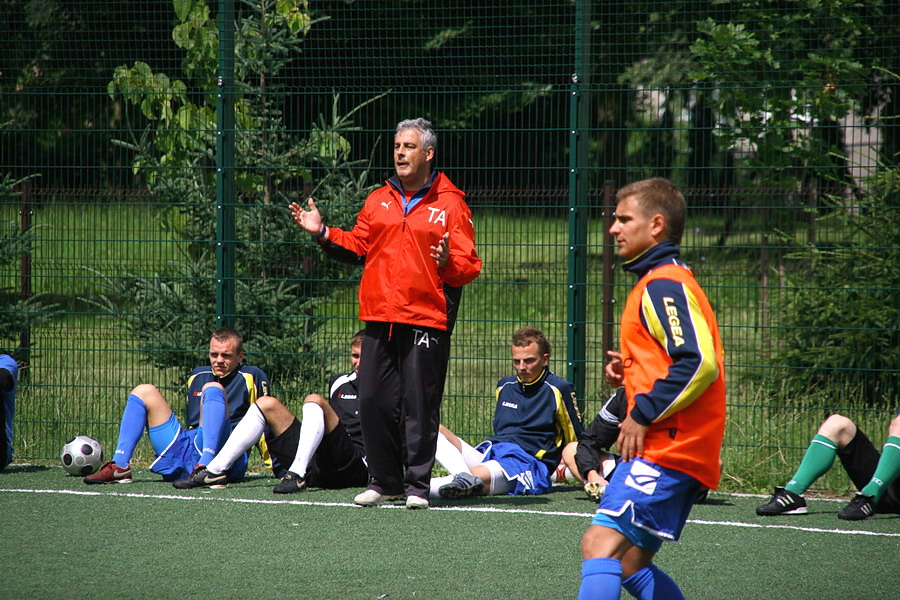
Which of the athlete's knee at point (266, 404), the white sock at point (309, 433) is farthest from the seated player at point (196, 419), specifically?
the white sock at point (309, 433)

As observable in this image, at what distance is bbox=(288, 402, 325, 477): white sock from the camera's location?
6.48 m

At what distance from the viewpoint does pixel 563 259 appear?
729 cm

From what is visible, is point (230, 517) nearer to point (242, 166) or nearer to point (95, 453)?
point (95, 453)

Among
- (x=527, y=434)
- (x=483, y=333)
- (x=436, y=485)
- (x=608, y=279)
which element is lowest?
(x=436, y=485)

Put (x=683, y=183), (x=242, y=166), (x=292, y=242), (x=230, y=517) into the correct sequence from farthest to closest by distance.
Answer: (x=242, y=166) → (x=292, y=242) → (x=683, y=183) → (x=230, y=517)

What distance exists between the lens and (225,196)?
7.71 metres

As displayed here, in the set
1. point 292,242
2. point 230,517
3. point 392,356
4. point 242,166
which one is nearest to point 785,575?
point 392,356

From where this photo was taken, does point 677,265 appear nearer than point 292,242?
Yes

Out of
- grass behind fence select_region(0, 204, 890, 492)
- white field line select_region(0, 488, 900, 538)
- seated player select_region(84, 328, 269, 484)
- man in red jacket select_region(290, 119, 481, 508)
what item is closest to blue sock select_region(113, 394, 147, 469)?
seated player select_region(84, 328, 269, 484)

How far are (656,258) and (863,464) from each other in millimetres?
3296

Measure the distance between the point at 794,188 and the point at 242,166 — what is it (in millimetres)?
4294

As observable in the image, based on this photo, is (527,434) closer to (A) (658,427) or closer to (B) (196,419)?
(B) (196,419)

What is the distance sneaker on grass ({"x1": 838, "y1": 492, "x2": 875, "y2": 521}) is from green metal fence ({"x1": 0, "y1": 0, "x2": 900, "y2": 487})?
108cm

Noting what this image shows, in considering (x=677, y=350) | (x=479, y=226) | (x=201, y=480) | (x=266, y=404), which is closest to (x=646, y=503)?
(x=677, y=350)
